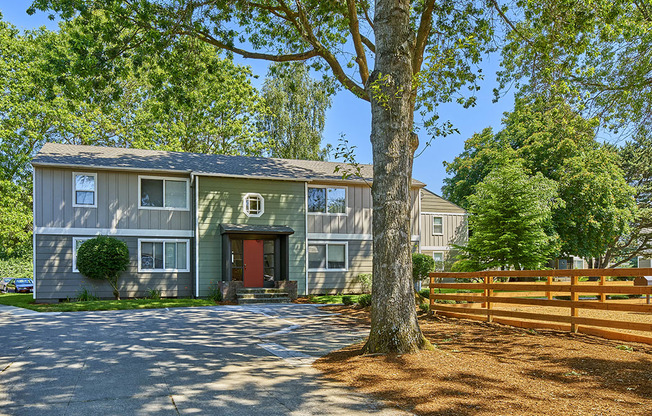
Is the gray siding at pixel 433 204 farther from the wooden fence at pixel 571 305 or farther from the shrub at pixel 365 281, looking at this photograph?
the wooden fence at pixel 571 305

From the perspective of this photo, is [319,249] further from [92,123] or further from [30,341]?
[92,123]

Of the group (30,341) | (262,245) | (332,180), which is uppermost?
(332,180)

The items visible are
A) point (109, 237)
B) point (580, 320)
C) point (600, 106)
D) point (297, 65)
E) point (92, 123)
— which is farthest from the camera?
point (92, 123)

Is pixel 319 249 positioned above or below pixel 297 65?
below

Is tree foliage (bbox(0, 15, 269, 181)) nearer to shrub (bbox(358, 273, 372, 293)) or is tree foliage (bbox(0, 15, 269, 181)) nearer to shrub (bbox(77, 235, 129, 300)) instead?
shrub (bbox(77, 235, 129, 300))

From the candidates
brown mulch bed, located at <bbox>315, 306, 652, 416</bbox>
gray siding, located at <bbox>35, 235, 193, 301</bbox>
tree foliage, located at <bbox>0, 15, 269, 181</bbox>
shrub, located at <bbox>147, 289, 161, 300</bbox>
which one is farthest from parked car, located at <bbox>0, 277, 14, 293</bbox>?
brown mulch bed, located at <bbox>315, 306, 652, 416</bbox>

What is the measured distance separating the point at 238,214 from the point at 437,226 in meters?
13.5

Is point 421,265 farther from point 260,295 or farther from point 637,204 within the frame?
Answer: point 637,204

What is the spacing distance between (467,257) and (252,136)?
17384 millimetres

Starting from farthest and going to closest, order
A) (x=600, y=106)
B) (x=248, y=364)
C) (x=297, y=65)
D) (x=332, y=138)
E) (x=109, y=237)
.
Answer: (x=332, y=138)
(x=109, y=237)
(x=297, y=65)
(x=600, y=106)
(x=248, y=364)

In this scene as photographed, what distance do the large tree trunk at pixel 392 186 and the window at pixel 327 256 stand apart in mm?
13752

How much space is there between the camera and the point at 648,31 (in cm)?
1152

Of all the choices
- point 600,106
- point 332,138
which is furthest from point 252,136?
point 600,106

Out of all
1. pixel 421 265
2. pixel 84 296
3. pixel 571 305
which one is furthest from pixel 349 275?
pixel 571 305
